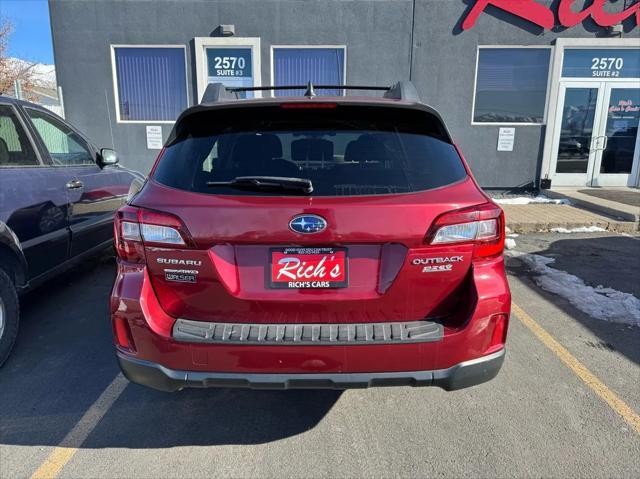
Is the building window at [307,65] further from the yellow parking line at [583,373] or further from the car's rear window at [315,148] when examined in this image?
the car's rear window at [315,148]

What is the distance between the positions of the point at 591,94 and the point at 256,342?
39.2 ft

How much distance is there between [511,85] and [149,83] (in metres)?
8.53

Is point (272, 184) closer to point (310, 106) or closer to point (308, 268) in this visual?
point (308, 268)

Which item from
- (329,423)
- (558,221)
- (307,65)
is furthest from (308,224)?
(307,65)

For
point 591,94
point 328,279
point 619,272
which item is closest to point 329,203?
point 328,279

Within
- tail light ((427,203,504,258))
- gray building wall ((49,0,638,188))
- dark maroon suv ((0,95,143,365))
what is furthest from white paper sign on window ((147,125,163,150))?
tail light ((427,203,504,258))

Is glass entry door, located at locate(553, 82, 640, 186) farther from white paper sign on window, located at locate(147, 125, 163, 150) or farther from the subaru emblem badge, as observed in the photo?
the subaru emblem badge

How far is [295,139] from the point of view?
8.38 feet

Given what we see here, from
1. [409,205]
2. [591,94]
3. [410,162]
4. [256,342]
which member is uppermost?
[591,94]

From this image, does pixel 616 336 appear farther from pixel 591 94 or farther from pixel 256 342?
pixel 591 94

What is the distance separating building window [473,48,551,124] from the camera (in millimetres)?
10531

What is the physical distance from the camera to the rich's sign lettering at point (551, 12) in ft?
33.2

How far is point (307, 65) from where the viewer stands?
10.6m

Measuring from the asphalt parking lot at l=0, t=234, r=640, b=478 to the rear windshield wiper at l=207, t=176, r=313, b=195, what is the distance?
56.8 inches
